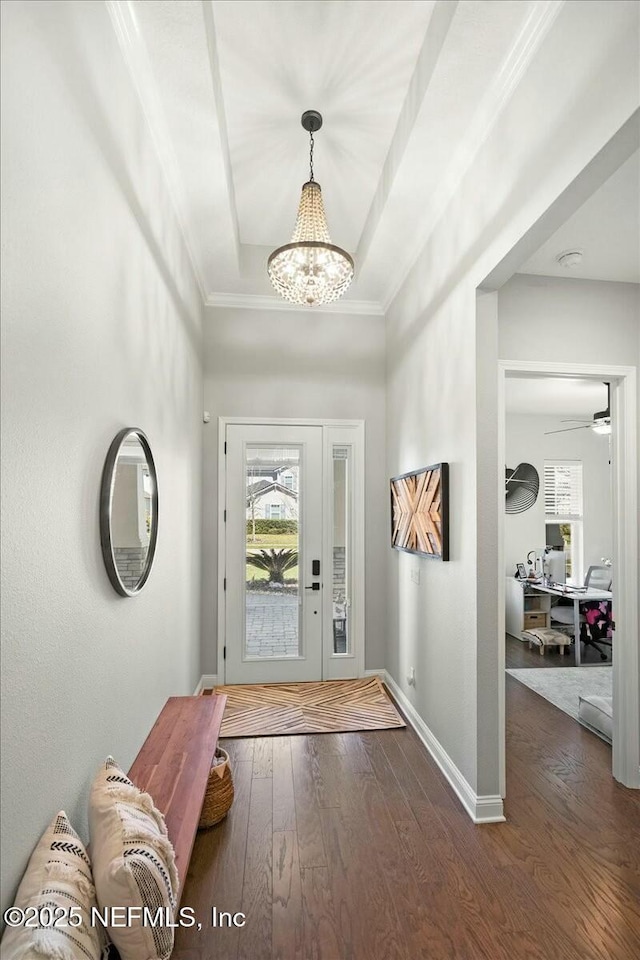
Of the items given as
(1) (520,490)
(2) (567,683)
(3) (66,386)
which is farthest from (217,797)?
(1) (520,490)

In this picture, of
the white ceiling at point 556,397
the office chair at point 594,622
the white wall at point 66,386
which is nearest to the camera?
the white wall at point 66,386

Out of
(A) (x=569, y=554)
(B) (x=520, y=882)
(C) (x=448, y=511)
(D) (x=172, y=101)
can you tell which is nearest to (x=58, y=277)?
(D) (x=172, y=101)

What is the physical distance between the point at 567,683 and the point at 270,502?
9.57 ft

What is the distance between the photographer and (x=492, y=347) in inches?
93.7

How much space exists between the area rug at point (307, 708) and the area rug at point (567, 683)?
1293 millimetres

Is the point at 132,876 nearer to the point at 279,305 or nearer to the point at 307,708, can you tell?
the point at 307,708

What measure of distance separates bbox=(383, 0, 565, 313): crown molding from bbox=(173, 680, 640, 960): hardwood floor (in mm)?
3048

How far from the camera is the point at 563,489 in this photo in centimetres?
711

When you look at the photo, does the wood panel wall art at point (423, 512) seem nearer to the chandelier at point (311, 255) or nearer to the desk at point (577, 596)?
the chandelier at point (311, 255)

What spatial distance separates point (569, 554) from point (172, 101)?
7.00m

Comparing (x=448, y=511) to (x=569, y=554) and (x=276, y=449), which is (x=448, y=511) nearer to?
(x=276, y=449)

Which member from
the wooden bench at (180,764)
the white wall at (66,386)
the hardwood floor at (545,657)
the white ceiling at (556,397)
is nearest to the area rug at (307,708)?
the wooden bench at (180,764)

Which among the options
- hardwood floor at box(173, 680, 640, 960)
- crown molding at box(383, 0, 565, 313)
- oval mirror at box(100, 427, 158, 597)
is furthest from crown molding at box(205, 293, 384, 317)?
hardwood floor at box(173, 680, 640, 960)

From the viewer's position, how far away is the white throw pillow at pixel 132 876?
1162mm
